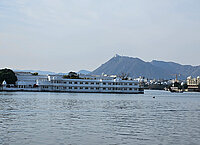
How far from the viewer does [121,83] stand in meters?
130

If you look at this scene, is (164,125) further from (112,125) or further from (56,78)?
(56,78)

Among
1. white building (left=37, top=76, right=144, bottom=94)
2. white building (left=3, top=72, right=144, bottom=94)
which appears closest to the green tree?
white building (left=3, top=72, right=144, bottom=94)

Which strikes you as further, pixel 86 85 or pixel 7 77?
pixel 86 85

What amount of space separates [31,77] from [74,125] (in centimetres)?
12418

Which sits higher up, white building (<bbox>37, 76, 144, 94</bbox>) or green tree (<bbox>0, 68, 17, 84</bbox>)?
green tree (<bbox>0, 68, 17, 84</bbox>)

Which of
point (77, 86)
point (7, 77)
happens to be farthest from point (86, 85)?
point (7, 77)

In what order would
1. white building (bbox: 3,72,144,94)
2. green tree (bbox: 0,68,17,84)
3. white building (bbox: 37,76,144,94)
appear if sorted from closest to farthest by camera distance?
green tree (bbox: 0,68,17,84) < white building (bbox: 3,72,144,94) < white building (bbox: 37,76,144,94)

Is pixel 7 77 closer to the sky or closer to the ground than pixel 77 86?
closer to the sky

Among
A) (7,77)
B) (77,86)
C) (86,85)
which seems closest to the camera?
(7,77)

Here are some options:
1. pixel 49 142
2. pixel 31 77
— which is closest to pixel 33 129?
pixel 49 142

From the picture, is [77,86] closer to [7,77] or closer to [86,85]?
[86,85]

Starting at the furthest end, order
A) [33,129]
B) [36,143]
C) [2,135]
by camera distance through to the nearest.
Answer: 1. [33,129]
2. [2,135]
3. [36,143]

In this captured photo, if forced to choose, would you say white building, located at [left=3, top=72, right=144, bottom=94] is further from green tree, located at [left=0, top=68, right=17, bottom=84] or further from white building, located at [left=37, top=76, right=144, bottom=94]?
green tree, located at [left=0, top=68, right=17, bottom=84]

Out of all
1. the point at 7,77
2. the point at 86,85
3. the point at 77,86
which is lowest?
the point at 77,86
